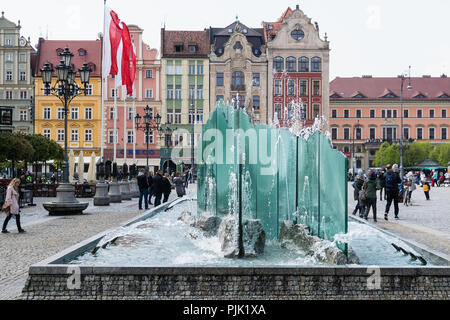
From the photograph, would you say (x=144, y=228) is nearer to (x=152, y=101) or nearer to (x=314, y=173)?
(x=314, y=173)

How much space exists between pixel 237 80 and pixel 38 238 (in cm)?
4935

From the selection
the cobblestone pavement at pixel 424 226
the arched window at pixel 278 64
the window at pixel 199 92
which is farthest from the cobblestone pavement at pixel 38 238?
the arched window at pixel 278 64

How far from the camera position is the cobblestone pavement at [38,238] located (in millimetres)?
7715

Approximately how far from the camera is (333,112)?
266ft

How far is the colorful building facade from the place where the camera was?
263 ft

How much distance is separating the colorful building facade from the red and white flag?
2237 inches

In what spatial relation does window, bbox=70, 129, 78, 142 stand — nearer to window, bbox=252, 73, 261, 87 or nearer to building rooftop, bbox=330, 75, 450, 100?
window, bbox=252, 73, 261, 87

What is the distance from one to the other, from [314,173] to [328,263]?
2.39 m

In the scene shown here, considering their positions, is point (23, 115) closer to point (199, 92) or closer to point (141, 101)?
point (141, 101)

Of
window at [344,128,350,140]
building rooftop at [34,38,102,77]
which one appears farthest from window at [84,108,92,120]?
window at [344,128,350,140]

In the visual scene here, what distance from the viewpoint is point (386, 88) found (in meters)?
82.0

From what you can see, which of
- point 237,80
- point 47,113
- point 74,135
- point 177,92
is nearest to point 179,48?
point 177,92

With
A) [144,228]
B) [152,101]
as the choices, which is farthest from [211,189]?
[152,101]

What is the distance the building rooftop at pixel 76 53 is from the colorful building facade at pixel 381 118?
3634 centimetres
